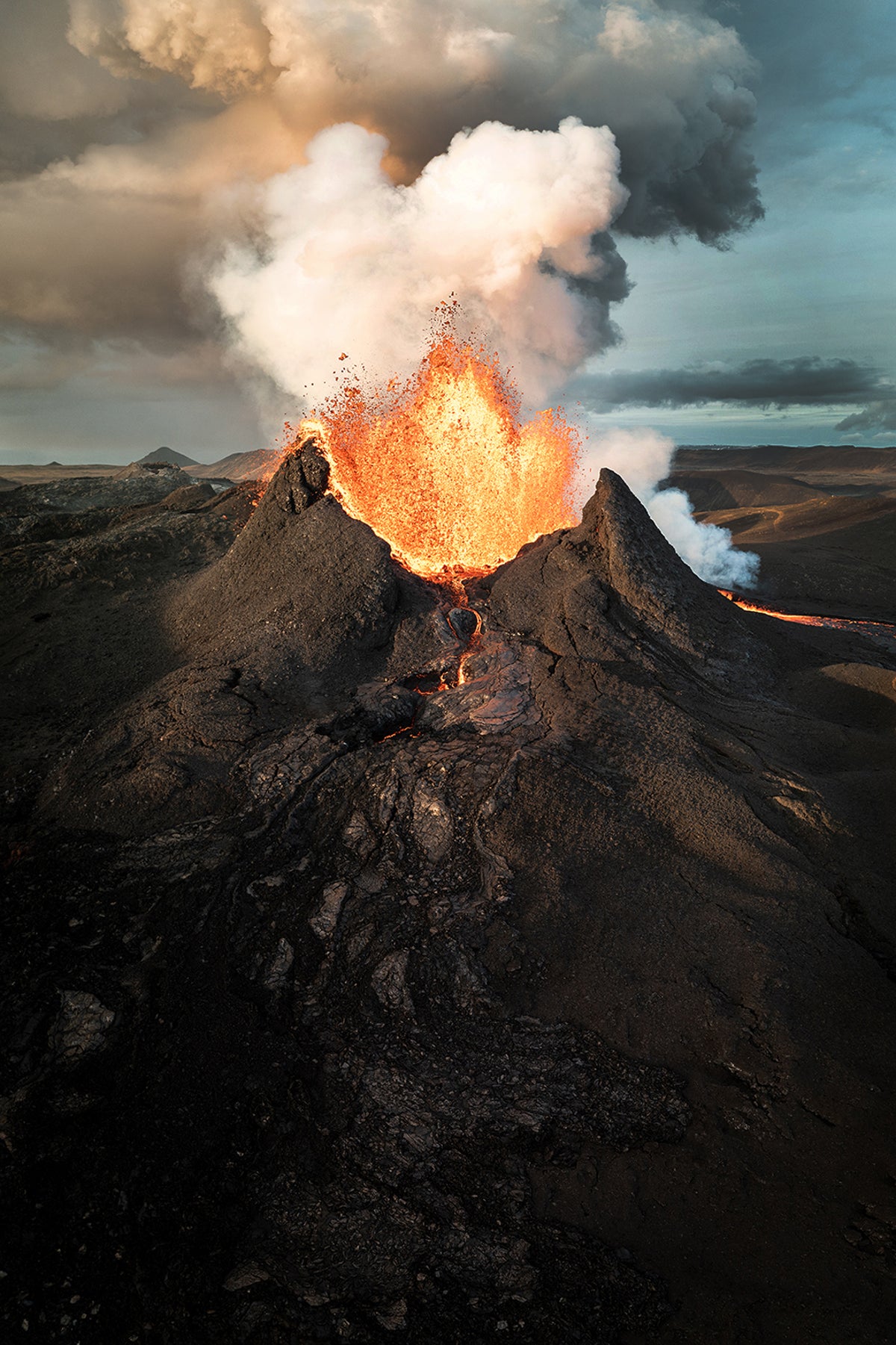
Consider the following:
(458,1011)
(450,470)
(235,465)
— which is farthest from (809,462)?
(458,1011)

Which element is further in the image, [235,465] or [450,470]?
[235,465]

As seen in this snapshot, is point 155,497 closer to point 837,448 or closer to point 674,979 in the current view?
point 674,979

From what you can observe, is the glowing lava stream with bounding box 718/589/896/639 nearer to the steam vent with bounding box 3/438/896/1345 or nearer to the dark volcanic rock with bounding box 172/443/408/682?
the steam vent with bounding box 3/438/896/1345

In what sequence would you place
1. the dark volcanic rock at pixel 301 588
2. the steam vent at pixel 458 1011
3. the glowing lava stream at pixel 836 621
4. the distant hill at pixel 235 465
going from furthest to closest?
→ the distant hill at pixel 235 465 → the glowing lava stream at pixel 836 621 → the dark volcanic rock at pixel 301 588 → the steam vent at pixel 458 1011

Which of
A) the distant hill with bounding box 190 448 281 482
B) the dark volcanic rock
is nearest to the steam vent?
the dark volcanic rock

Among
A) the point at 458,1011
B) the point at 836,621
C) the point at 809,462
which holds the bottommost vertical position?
the point at 458,1011

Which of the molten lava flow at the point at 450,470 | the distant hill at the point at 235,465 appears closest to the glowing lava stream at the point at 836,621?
the molten lava flow at the point at 450,470

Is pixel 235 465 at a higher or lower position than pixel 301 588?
higher

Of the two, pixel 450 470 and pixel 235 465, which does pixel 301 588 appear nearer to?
pixel 450 470

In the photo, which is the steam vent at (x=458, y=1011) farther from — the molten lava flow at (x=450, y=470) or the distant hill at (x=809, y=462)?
the distant hill at (x=809, y=462)
